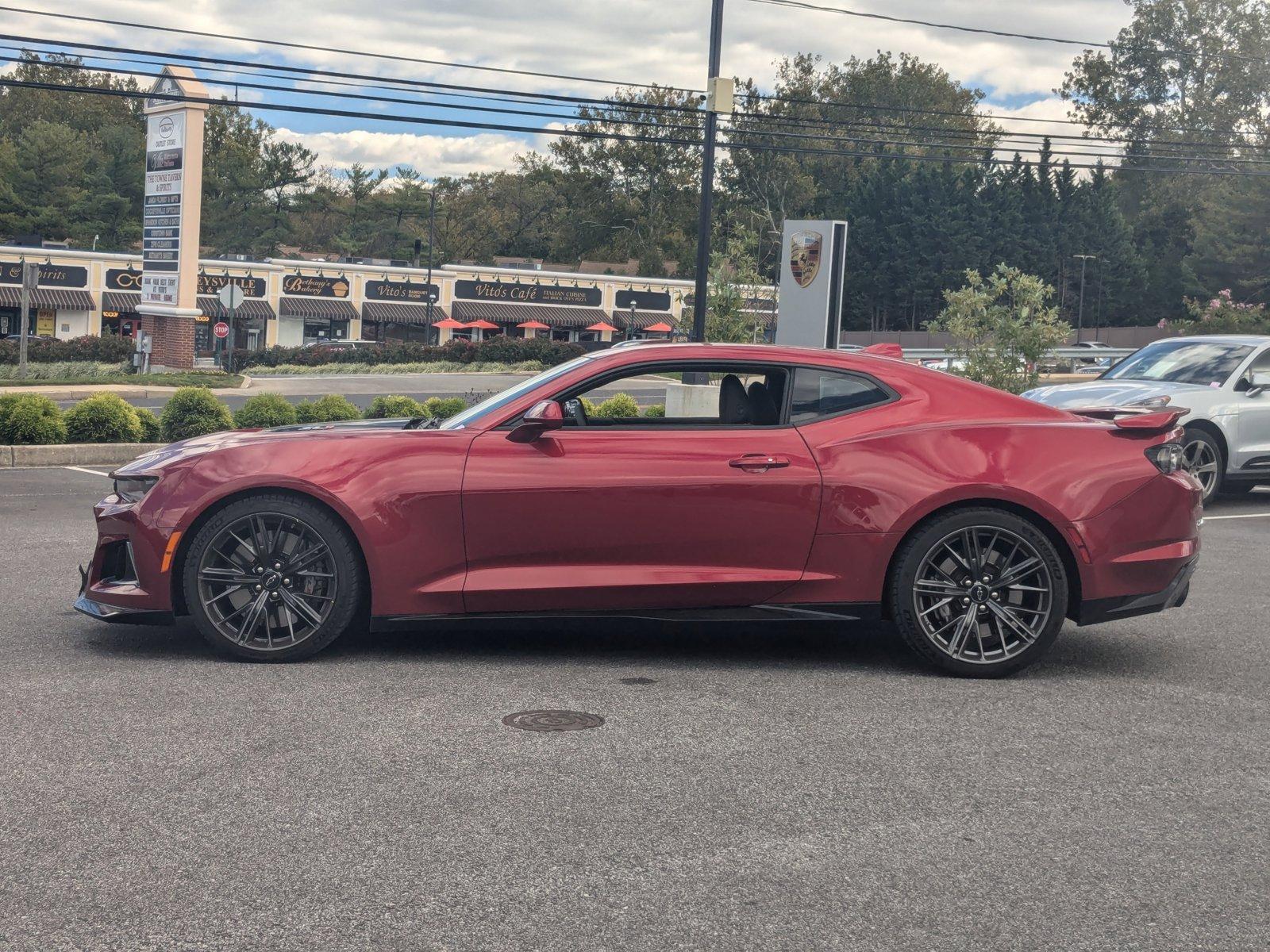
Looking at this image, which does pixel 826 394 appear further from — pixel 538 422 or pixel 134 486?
pixel 134 486

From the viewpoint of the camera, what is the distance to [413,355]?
189 ft

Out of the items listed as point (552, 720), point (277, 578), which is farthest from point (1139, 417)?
point (277, 578)

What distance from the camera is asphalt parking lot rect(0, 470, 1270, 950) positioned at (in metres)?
3.46

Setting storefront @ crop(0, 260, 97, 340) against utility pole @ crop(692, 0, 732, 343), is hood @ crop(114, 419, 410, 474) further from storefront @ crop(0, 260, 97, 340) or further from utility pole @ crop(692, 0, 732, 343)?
storefront @ crop(0, 260, 97, 340)

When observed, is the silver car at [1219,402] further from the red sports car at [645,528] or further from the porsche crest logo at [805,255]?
the red sports car at [645,528]

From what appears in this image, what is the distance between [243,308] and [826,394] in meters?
67.5

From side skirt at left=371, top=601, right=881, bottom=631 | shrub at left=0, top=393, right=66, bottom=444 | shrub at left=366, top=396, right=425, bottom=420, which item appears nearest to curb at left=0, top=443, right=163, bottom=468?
shrub at left=0, top=393, right=66, bottom=444

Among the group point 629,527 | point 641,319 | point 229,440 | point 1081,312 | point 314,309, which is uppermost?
point 1081,312

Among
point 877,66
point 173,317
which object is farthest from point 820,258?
point 877,66

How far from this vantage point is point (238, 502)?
5.97 m

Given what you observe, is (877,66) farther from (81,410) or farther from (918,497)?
(918,497)

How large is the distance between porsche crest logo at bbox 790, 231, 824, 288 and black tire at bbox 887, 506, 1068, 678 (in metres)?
12.9

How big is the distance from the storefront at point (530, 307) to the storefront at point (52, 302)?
2036cm

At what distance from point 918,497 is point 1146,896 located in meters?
2.56
